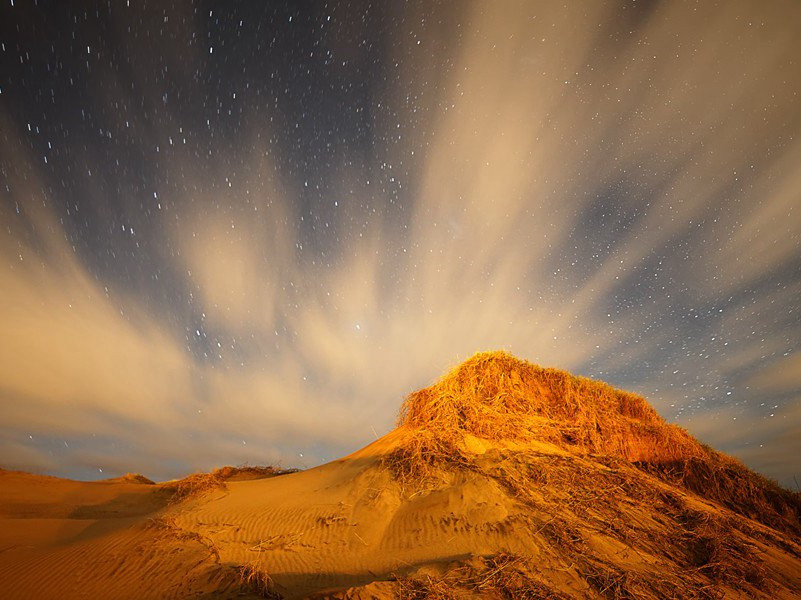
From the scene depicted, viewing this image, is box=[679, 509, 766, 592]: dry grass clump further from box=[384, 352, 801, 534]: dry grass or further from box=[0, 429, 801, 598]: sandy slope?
box=[384, 352, 801, 534]: dry grass

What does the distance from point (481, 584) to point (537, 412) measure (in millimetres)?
8323

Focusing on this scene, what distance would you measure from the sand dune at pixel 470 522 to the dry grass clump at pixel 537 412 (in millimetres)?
61

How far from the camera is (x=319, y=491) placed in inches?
431

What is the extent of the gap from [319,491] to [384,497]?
2.59m

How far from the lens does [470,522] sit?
25.5ft

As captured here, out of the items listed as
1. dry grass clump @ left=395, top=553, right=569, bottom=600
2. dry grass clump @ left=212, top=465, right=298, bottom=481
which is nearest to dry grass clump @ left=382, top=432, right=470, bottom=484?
dry grass clump @ left=395, top=553, right=569, bottom=600

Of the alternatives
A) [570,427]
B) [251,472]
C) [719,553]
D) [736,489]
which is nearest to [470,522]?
[719,553]

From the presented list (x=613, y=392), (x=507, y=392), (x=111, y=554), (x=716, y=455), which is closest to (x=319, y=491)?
(x=111, y=554)

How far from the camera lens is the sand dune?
5996mm

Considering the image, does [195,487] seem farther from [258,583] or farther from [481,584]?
[481,584]

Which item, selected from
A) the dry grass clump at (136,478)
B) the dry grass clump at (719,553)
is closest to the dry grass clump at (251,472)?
the dry grass clump at (136,478)

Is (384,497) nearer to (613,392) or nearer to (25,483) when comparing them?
(613,392)

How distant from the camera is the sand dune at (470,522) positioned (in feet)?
19.7

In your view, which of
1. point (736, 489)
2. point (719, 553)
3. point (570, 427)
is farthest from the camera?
point (736, 489)
